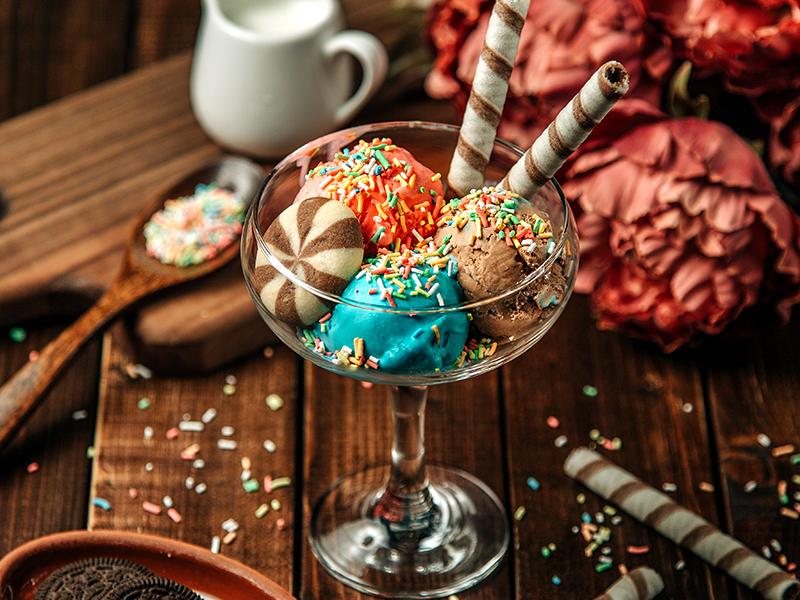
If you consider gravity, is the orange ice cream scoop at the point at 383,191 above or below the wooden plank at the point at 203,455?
above

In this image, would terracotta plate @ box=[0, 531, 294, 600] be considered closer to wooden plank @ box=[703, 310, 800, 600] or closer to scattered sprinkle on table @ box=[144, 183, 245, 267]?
scattered sprinkle on table @ box=[144, 183, 245, 267]

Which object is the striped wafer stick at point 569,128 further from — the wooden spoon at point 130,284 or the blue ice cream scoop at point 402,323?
the wooden spoon at point 130,284

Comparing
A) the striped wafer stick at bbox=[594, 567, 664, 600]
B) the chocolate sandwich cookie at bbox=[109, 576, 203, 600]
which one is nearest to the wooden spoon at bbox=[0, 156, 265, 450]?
the chocolate sandwich cookie at bbox=[109, 576, 203, 600]

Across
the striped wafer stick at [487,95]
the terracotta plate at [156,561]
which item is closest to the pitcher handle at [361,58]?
the striped wafer stick at [487,95]

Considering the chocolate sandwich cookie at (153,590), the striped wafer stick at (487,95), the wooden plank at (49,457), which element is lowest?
the wooden plank at (49,457)

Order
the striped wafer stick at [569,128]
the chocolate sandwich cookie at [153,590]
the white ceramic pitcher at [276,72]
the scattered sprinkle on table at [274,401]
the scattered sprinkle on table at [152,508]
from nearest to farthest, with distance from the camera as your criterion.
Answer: the striped wafer stick at [569,128], the chocolate sandwich cookie at [153,590], the scattered sprinkle on table at [152,508], the scattered sprinkle on table at [274,401], the white ceramic pitcher at [276,72]

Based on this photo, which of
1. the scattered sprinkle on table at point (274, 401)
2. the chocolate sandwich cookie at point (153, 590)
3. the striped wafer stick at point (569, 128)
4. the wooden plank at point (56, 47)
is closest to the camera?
the striped wafer stick at point (569, 128)
